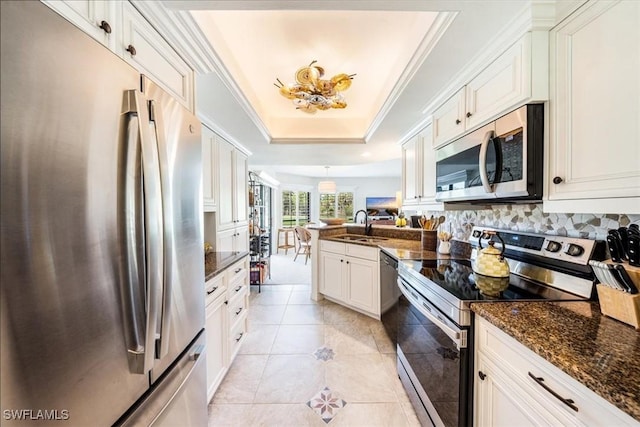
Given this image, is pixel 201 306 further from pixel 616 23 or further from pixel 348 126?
pixel 348 126

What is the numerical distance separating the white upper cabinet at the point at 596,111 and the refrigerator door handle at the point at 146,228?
1.61 m

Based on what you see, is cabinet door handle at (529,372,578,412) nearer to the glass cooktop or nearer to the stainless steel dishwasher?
the glass cooktop

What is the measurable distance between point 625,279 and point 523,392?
1.78ft

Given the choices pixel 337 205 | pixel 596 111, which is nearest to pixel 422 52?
pixel 596 111

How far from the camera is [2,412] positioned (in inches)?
18.2

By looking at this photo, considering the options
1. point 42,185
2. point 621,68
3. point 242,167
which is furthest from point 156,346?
point 242,167

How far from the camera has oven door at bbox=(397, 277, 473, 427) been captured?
111 cm

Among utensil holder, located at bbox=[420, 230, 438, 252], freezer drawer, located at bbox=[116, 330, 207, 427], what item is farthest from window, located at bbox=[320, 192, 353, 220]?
freezer drawer, located at bbox=[116, 330, 207, 427]

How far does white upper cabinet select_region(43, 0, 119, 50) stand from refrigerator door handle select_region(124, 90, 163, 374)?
0.26 metres

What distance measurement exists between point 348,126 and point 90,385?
125 inches

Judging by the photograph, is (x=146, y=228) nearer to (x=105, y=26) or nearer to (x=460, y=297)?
(x=105, y=26)

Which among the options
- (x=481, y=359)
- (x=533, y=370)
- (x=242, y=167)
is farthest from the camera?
(x=242, y=167)

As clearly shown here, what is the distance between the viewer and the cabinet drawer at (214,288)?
1.61 meters

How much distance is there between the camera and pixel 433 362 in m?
1.36
